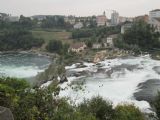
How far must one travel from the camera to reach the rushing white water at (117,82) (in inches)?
1358

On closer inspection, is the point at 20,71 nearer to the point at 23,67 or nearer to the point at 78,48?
the point at 23,67

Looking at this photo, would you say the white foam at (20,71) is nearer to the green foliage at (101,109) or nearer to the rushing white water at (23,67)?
the rushing white water at (23,67)

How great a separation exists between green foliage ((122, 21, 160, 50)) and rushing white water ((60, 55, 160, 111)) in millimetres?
16738

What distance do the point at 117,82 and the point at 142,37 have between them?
43606 mm

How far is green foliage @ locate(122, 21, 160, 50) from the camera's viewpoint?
84812 millimetres

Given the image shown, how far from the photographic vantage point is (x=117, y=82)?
44.9 m

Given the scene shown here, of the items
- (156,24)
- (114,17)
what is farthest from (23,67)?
(114,17)

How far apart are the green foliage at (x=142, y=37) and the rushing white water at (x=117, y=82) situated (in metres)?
16.7

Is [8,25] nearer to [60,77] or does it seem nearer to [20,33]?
[20,33]

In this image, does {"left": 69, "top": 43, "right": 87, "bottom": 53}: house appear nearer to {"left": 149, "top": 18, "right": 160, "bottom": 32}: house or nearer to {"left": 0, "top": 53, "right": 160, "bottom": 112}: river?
{"left": 0, "top": 53, "right": 160, "bottom": 112}: river

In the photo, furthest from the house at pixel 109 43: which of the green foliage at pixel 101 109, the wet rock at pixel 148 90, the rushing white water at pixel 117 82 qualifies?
the green foliage at pixel 101 109

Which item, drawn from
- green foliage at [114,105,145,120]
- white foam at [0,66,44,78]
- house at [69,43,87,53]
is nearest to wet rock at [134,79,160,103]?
green foliage at [114,105,145,120]

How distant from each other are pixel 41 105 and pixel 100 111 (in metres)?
7.99

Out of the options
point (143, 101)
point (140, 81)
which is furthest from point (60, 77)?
point (143, 101)
